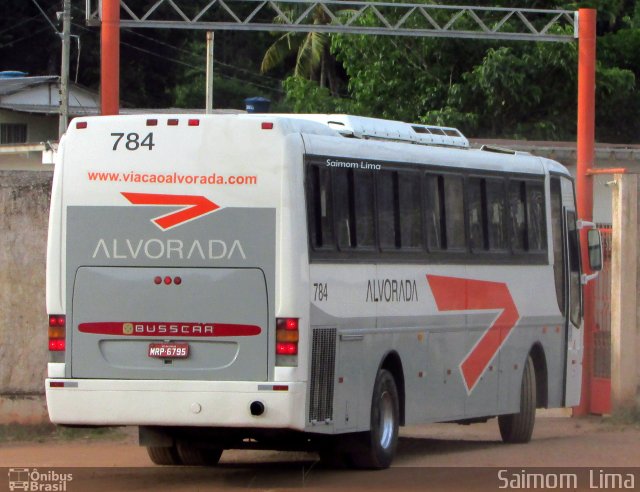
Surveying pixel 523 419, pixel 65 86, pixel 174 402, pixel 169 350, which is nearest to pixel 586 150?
pixel 523 419

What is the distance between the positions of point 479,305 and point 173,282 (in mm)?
4153

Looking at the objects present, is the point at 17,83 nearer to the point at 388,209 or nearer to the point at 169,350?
the point at 388,209

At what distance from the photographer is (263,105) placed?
17047mm

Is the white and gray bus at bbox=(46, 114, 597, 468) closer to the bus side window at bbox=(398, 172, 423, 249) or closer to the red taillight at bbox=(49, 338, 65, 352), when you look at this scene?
the red taillight at bbox=(49, 338, 65, 352)

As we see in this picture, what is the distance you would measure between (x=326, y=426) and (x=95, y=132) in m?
2.89

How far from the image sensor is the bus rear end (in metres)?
10.3

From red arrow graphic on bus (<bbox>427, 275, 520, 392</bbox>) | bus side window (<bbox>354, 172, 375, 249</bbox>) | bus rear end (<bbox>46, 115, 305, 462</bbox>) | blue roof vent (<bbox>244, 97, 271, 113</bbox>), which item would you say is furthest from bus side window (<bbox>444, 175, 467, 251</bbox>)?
blue roof vent (<bbox>244, 97, 271, 113</bbox>)

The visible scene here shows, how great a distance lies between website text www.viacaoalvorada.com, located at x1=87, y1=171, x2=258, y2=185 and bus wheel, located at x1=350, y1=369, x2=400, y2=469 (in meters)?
2.30

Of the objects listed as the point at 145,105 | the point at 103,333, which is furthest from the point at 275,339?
the point at 145,105

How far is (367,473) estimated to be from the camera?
38.0 ft

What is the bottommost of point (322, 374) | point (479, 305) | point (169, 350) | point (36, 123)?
point (322, 374)

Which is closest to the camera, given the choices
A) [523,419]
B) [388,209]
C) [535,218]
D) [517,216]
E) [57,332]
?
[57,332]

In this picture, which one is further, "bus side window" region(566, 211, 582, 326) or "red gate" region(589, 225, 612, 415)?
"red gate" region(589, 225, 612, 415)

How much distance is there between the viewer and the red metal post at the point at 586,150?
56.6ft
